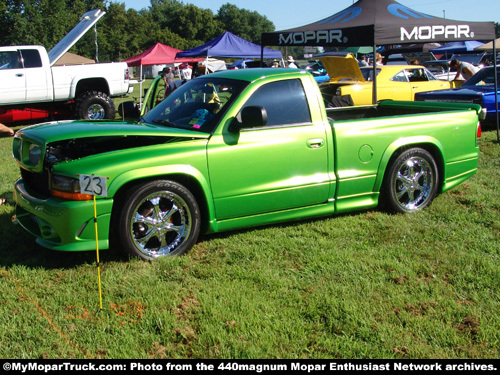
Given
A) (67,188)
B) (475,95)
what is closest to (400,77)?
(475,95)

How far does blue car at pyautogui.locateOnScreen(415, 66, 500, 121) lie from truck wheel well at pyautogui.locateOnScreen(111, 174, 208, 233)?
6.81 meters

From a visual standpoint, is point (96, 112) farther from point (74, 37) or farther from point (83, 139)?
point (83, 139)

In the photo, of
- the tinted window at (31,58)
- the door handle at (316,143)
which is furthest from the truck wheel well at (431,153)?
the tinted window at (31,58)

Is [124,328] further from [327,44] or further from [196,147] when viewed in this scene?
[327,44]

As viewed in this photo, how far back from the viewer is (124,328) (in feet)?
10.2

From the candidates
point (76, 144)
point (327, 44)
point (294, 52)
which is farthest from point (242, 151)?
point (294, 52)

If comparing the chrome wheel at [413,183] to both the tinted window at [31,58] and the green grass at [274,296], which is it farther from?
the tinted window at [31,58]

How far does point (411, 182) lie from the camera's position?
5438 millimetres

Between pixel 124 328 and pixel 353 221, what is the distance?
2835 mm

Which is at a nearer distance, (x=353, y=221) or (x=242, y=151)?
(x=242, y=151)

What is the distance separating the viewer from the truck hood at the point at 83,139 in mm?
4027

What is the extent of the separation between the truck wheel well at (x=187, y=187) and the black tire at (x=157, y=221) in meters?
0.06

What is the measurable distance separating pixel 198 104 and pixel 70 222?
170 centimetres
